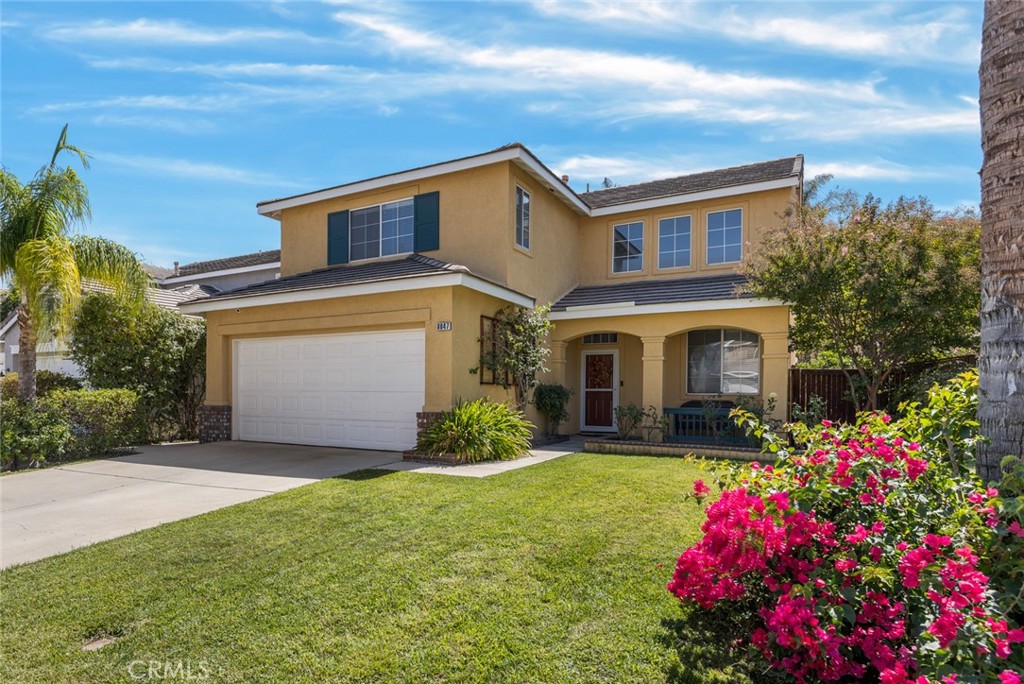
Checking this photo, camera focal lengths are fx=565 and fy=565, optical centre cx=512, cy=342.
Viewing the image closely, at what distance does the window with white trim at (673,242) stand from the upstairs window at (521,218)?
4116 mm

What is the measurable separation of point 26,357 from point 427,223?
27.7 ft

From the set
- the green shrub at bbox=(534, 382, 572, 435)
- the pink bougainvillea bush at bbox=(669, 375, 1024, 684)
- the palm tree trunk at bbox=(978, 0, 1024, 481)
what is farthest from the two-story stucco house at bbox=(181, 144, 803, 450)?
the palm tree trunk at bbox=(978, 0, 1024, 481)

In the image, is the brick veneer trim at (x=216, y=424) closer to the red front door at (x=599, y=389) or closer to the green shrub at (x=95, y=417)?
the green shrub at (x=95, y=417)

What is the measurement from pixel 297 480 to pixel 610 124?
947 cm

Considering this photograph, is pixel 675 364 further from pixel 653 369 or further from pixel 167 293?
pixel 167 293

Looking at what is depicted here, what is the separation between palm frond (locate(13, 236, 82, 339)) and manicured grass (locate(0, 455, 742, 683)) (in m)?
7.03

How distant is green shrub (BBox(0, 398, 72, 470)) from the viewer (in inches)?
383

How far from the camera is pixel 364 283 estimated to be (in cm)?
1122

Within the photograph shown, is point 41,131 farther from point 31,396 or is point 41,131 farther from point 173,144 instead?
point 31,396

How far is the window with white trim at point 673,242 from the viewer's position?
15.0m

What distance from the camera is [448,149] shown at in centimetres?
1348

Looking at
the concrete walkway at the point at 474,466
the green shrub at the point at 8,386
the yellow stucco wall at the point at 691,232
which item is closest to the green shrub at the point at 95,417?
the green shrub at the point at 8,386

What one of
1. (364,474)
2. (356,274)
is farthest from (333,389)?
(364,474)

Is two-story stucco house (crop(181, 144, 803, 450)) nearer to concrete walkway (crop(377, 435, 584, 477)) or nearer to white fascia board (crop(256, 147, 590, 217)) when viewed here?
white fascia board (crop(256, 147, 590, 217))
